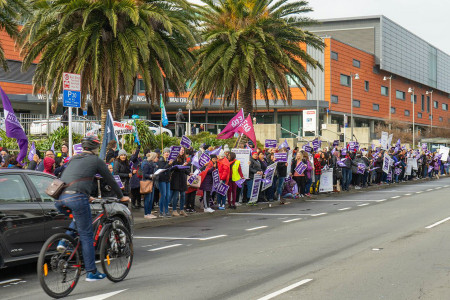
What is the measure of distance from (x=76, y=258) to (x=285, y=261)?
3.47 metres

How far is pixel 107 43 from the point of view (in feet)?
62.6

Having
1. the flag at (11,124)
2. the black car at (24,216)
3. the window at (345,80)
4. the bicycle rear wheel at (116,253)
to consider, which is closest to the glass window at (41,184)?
the black car at (24,216)

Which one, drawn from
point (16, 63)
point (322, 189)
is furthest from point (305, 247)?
point (16, 63)

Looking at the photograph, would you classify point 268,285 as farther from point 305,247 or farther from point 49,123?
point 49,123

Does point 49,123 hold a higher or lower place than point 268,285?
higher

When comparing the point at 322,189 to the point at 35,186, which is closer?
the point at 35,186

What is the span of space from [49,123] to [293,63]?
34.2 feet

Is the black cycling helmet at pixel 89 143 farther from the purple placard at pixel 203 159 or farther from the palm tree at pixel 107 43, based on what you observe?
the palm tree at pixel 107 43

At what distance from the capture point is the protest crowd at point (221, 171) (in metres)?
15.4

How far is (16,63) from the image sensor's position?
52.7 meters

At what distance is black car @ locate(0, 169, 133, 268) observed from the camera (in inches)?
315

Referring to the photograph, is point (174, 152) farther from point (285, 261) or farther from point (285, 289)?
point (285, 289)

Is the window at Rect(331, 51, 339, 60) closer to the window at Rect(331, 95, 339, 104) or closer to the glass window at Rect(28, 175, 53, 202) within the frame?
the window at Rect(331, 95, 339, 104)

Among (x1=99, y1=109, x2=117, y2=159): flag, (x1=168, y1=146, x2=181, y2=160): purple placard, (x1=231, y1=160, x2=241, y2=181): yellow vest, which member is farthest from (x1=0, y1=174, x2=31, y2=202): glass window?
(x1=231, y1=160, x2=241, y2=181): yellow vest
